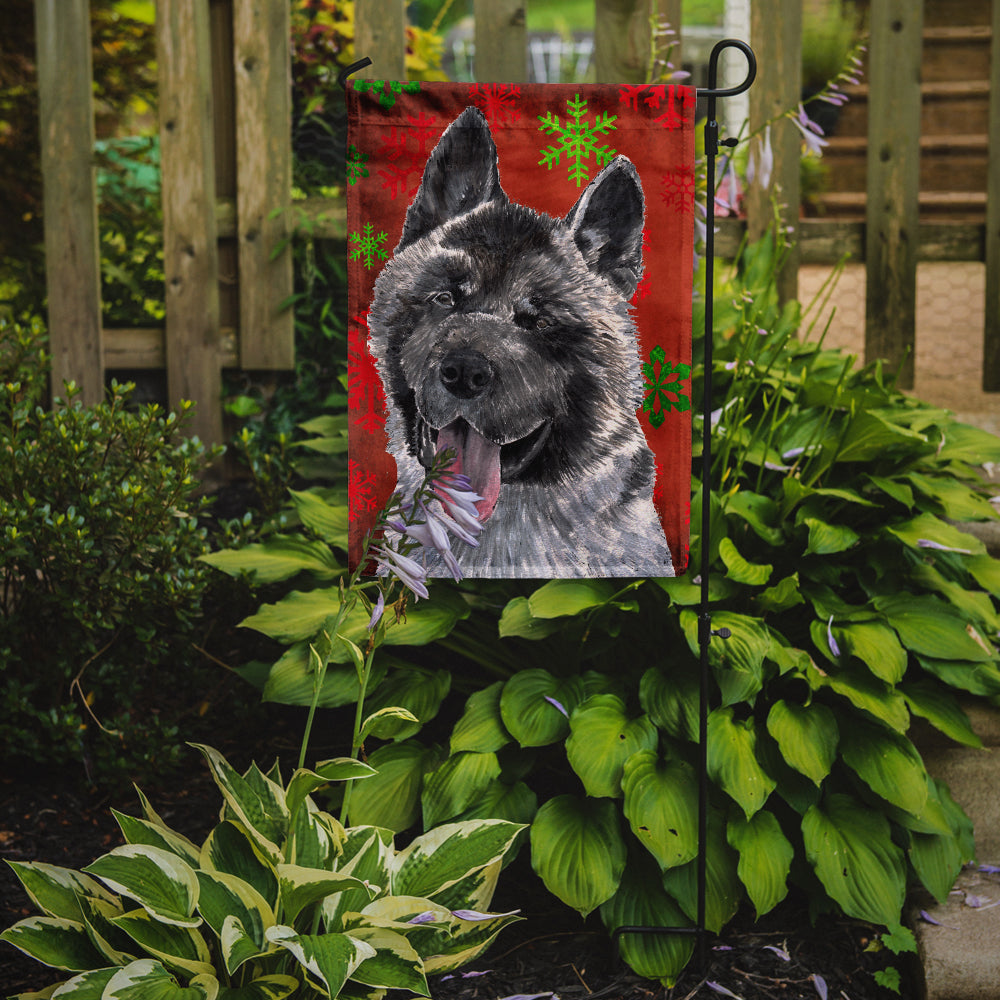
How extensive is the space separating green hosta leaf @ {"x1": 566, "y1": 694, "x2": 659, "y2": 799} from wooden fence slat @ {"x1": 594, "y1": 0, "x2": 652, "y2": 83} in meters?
2.13

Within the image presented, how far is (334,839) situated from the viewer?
5.55ft

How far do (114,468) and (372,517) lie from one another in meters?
0.87

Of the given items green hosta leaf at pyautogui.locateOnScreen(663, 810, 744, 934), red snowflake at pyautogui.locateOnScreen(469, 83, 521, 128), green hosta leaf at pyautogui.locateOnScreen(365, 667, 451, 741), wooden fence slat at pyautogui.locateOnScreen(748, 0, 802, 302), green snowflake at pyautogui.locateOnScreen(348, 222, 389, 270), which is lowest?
green hosta leaf at pyautogui.locateOnScreen(663, 810, 744, 934)

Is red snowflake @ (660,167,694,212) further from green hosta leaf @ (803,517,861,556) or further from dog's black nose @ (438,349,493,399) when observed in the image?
green hosta leaf @ (803,517,861,556)

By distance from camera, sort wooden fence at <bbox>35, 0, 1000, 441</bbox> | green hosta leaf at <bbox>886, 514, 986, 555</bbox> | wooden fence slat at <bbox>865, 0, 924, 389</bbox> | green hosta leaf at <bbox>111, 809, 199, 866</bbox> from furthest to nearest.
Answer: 1. wooden fence slat at <bbox>865, 0, 924, 389</bbox>
2. wooden fence at <bbox>35, 0, 1000, 441</bbox>
3. green hosta leaf at <bbox>886, 514, 986, 555</bbox>
4. green hosta leaf at <bbox>111, 809, 199, 866</bbox>

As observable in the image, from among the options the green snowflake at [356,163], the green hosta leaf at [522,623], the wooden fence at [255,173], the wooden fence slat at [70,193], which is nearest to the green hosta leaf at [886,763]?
the green hosta leaf at [522,623]

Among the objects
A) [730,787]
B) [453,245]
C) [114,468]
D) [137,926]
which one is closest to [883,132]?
[453,245]

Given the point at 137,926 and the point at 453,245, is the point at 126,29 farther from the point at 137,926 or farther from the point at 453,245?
the point at 137,926

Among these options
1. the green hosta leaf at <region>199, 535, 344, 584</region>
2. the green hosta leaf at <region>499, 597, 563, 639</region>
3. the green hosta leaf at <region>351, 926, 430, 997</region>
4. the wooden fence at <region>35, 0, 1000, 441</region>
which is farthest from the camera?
the wooden fence at <region>35, 0, 1000, 441</region>

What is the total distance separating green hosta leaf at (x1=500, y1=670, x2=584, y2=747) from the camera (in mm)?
2021

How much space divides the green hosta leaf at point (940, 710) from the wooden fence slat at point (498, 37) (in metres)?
2.25

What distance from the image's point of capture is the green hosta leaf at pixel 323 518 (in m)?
2.48

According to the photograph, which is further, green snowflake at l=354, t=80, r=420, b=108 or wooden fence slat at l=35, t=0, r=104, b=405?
wooden fence slat at l=35, t=0, r=104, b=405

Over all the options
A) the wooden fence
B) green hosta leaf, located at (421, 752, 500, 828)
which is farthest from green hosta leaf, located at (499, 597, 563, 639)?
the wooden fence
